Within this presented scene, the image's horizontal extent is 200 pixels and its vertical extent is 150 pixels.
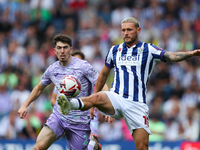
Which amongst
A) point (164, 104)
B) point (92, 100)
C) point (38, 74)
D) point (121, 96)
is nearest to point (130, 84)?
point (121, 96)

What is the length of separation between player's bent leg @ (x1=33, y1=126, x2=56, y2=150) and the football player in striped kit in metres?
1.14

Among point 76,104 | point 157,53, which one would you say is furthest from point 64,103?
point 157,53

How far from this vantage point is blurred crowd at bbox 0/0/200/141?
1127 centimetres

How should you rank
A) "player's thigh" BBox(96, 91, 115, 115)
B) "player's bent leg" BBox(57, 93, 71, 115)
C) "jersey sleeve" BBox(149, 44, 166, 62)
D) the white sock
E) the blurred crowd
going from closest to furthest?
"player's bent leg" BBox(57, 93, 71, 115)
the white sock
"player's thigh" BBox(96, 91, 115, 115)
"jersey sleeve" BBox(149, 44, 166, 62)
the blurred crowd

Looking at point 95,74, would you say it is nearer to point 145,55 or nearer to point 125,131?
point 145,55

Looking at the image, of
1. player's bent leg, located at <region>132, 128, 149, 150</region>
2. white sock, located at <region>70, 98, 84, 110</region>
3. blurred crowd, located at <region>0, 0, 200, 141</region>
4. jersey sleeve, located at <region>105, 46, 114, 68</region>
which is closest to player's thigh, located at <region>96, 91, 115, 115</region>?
white sock, located at <region>70, 98, 84, 110</region>

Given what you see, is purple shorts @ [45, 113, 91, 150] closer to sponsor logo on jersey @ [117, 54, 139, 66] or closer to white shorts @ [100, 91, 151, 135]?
white shorts @ [100, 91, 151, 135]

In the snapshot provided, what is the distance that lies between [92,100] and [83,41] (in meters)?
9.10

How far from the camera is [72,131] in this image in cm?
648

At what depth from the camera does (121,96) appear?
19.3ft

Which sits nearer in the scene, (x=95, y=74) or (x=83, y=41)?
(x=95, y=74)

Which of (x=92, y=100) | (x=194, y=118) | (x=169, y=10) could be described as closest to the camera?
(x=92, y=100)

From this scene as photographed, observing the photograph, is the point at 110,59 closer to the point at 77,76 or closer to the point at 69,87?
the point at 77,76

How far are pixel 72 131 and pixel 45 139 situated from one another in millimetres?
522
